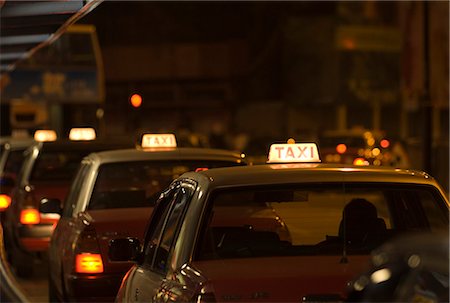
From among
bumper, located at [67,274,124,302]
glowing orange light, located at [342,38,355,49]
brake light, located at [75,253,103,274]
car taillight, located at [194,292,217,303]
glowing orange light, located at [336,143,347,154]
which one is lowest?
glowing orange light, located at [336,143,347,154]

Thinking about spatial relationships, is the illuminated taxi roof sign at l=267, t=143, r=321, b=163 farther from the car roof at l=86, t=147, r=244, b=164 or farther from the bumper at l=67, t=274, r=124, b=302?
the bumper at l=67, t=274, r=124, b=302

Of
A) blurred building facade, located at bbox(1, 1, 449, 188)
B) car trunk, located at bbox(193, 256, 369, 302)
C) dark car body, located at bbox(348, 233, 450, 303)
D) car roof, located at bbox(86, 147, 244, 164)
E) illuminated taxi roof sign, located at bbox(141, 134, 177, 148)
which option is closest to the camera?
dark car body, located at bbox(348, 233, 450, 303)

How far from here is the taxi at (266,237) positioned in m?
5.71

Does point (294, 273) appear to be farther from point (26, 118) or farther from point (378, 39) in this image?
point (378, 39)

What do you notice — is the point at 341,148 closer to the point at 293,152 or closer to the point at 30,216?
the point at 30,216

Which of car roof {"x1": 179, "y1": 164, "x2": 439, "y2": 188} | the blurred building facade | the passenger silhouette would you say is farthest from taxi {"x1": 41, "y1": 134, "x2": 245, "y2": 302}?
the blurred building facade

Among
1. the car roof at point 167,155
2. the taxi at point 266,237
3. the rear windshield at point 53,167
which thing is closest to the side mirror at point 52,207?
the car roof at point 167,155

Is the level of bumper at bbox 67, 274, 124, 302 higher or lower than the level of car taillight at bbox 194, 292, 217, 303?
lower

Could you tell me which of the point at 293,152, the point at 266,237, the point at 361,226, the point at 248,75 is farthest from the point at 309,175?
the point at 248,75

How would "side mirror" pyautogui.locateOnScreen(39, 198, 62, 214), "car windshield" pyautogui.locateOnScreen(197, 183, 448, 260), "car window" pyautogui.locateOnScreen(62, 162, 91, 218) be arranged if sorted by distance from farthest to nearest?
1. "side mirror" pyautogui.locateOnScreen(39, 198, 62, 214)
2. "car window" pyautogui.locateOnScreen(62, 162, 91, 218)
3. "car windshield" pyautogui.locateOnScreen(197, 183, 448, 260)

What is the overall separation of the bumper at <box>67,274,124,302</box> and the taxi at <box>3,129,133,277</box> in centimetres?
489

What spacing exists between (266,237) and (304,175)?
1.22 ft

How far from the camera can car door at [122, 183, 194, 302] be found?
22.4 feet

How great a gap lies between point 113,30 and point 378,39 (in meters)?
21.9
